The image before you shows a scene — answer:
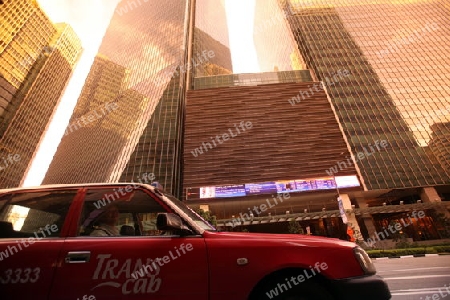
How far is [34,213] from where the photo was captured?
267 centimetres

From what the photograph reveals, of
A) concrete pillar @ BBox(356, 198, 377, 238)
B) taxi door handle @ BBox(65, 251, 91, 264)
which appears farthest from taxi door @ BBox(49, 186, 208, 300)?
concrete pillar @ BBox(356, 198, 377, 238)

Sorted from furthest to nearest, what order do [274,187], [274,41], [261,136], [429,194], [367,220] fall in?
[274,41]
[261,136]
[274,187]
[429,194]
[367,220]

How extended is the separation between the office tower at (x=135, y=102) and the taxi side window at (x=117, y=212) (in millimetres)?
47883

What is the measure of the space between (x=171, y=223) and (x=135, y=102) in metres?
78.4

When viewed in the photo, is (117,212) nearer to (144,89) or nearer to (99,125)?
(144,89)

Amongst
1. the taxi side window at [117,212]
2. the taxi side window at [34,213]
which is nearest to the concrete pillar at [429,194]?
the taxi side window at [117,212]

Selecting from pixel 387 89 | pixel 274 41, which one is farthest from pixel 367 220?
pixel 274 41

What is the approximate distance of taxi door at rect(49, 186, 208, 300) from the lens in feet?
6.47

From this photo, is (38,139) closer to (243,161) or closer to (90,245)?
(243,161)

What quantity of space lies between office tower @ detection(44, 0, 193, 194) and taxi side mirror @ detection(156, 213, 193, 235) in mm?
48725

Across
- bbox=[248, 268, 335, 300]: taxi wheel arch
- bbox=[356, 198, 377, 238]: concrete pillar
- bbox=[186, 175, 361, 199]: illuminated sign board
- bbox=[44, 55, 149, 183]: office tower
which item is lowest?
bbox=[248, 268, 335, 300]: taxi wheel arch

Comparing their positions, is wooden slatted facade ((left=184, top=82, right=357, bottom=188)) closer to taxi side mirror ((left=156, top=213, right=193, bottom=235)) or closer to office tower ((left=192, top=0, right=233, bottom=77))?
office tower ((left=192, top=0, right=233, bottom=77))

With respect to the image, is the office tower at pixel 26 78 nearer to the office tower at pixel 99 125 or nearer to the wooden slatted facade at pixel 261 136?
the office tower at pixel 99 125

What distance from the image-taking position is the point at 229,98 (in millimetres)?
50031
